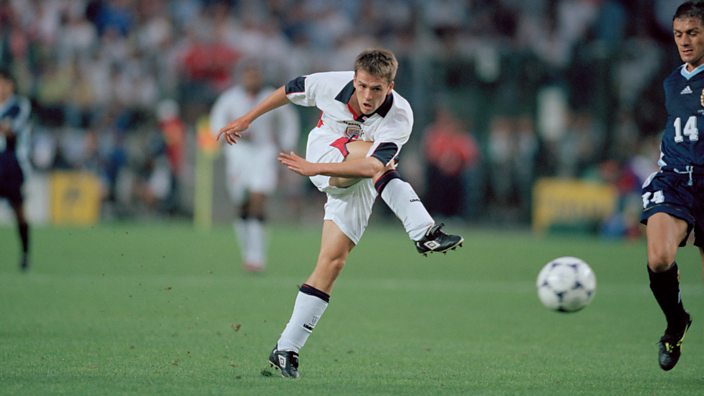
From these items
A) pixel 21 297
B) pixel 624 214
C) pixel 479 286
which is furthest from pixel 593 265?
pixel 21 297

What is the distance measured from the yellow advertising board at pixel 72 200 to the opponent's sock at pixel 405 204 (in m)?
14.9

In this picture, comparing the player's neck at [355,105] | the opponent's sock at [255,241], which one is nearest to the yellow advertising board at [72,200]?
the opponent's sock at [255,241]

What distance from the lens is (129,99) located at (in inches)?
877

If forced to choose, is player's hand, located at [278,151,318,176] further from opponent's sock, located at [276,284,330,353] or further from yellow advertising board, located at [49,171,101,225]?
yellow advertising board, located at [49,171,101,225]

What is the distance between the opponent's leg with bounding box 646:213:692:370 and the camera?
6.85m

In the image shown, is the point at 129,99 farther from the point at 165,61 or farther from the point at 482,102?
the point at 482,102

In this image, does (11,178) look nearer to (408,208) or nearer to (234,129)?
(234,129)

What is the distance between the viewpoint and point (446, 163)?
22.5 metres

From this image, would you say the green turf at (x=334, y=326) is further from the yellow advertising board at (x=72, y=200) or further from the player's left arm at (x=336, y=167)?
the yellow advertising board at (x=72, y=200)

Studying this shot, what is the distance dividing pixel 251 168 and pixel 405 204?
7488 mm

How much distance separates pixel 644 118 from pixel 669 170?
54.5 ft

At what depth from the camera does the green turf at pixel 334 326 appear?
676 cm

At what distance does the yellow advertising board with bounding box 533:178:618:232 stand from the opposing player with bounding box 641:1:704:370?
1433 centimetres

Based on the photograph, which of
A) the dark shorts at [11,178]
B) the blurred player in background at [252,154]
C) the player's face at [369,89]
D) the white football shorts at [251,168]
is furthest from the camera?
the white football shorts at [251,168]
